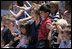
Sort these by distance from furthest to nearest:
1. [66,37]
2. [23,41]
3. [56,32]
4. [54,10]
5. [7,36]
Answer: [7,36], [54,10], [23,41], [56,32], [66,37]

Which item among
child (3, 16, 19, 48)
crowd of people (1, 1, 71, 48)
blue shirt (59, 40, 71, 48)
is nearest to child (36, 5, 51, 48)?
crowd of people (1, 1, 71, 48)

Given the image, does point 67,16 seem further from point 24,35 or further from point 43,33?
point 24,35

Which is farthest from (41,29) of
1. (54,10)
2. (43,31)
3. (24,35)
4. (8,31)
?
(8,31)

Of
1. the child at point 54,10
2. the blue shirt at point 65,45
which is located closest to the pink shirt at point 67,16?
the child at point 54,10

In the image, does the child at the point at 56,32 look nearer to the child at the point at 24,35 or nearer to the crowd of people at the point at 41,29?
the crowd of people at the point at 41,29

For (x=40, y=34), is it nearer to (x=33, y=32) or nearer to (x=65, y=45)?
(x=33, y=32)

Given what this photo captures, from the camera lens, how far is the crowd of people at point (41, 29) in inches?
128

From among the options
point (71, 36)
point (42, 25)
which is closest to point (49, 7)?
point (42, 25)

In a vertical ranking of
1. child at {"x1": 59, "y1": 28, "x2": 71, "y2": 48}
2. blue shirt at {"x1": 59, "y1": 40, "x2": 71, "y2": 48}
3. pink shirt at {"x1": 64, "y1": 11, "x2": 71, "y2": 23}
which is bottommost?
blue shirt at {"x1": 59, "y1": 40, "x2": 71, "y2": 48}

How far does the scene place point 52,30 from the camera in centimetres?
327

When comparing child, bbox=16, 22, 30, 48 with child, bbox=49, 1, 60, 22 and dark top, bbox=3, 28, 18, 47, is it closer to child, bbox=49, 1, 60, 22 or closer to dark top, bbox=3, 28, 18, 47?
dark top, bbox=3, 28, 18, 47

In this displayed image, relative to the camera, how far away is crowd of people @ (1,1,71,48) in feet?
10.6

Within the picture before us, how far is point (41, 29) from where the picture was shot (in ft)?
11.0

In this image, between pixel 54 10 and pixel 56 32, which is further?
pixel 54 10
